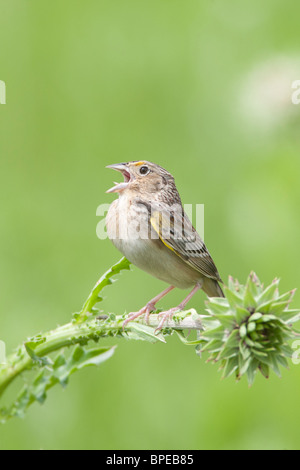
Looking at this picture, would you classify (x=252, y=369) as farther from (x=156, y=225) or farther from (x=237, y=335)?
(x=156, y=225)

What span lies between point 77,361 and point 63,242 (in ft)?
13.3

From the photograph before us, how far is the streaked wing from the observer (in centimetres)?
512

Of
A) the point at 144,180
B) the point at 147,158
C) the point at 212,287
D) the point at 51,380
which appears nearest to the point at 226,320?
the point at 51,380

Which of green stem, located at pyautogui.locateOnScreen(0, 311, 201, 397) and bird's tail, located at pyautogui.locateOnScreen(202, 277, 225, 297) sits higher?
bird's tail, located at pyautogui.locateOnScreen(202, 277, 225, 297)

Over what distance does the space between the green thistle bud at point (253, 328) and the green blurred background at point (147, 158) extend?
2.81 meters

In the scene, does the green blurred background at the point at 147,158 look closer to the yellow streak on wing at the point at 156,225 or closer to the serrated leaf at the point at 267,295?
the yellow streak on wing at the point at 156,225

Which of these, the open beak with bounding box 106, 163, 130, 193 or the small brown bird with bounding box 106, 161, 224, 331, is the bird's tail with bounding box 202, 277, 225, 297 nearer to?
the small brown bird with bounding box 106, 161, 224, 331

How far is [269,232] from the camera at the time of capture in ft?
22.8

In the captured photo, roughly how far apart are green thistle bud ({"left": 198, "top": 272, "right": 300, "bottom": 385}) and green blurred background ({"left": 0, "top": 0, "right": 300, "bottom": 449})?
281 centimetres

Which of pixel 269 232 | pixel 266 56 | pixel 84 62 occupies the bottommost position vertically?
pixel 269 232

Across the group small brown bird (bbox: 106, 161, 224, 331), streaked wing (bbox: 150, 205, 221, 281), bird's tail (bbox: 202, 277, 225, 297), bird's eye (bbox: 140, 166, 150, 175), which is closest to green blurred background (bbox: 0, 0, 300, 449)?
bird's tail (bbox: 202, 277, 225, 297)

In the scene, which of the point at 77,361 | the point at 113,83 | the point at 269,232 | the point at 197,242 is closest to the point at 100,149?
the point at 113,83

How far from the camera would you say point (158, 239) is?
5145 millimetres

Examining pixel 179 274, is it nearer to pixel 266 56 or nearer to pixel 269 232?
pixel 269 232
